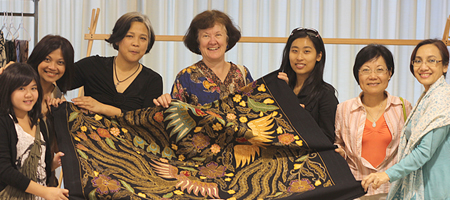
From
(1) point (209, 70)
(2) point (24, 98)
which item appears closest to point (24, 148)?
(2) point (24, 98)

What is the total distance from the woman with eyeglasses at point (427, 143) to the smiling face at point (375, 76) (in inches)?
6.6

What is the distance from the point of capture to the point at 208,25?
7.82ft

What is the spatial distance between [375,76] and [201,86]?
0.95 meters

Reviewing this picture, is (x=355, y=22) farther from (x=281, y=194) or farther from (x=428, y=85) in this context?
(x=281, y=194)

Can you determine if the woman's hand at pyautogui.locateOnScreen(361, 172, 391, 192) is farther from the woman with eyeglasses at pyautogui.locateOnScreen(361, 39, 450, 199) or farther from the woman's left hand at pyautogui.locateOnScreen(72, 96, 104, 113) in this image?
the woman's left hand at pyautogui.locateOnScreen(72, 96, 104, 113)

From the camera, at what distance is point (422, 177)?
6.31ft

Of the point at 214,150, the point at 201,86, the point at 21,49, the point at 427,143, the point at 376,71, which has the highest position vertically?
the point at 21,49

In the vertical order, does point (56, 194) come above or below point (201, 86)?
below

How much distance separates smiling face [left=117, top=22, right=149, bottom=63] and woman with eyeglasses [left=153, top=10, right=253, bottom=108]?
10.4 inches

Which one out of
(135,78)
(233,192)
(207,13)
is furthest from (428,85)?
(135,78)

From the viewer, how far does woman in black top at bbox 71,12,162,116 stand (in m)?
2.38

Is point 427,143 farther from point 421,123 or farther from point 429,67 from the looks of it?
point 429,67

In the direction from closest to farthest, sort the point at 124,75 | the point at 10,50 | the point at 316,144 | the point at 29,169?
the point at 29,169
the point at 316,144
the point at 124,75
the point at 10,50

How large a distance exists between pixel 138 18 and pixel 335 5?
2.68 metres
